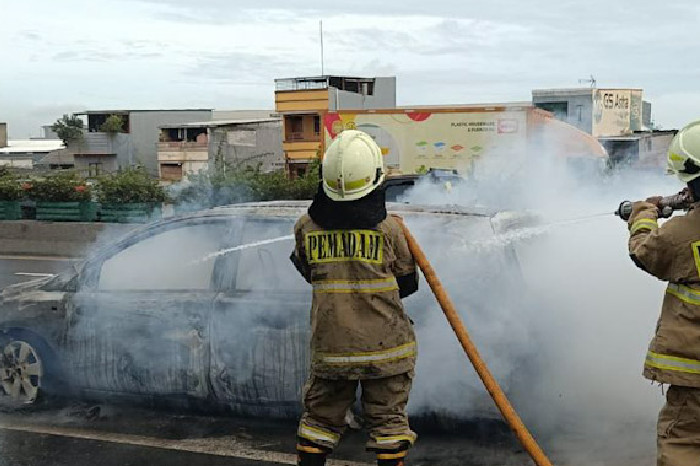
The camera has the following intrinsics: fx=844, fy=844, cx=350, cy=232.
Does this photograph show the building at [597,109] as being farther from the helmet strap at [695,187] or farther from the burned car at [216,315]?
the helmet strap at [695,187]

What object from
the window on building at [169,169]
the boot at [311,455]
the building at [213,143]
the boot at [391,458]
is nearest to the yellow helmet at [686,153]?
the boot at [391,458]

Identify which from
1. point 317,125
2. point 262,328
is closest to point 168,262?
point 262,328

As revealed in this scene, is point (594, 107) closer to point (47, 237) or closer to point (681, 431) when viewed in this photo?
point (47, 237)

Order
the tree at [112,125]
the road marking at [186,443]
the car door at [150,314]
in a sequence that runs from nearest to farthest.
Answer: the road marking at [186,443] < the car door at [150,314] < the tree at [112,125]

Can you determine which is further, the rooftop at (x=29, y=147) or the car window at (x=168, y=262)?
the rooftop at (x=29, y=147)

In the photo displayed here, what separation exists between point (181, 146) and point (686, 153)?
53.1 metres

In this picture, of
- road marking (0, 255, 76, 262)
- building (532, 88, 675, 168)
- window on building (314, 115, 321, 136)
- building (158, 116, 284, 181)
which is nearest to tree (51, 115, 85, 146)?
building (158, 116, 284, 181)

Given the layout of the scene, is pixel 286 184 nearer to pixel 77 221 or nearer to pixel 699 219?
pixel 77 221

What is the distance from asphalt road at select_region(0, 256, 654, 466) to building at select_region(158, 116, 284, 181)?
141 feet

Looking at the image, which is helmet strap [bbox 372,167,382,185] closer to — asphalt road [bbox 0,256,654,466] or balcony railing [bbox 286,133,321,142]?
asphalt road [bbox 0,256,654,466]

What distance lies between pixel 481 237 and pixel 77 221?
12.7 m

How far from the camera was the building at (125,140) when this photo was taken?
62.9m

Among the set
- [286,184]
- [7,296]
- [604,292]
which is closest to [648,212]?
[604,292]

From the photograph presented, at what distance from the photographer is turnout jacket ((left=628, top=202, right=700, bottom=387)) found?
3455mm
